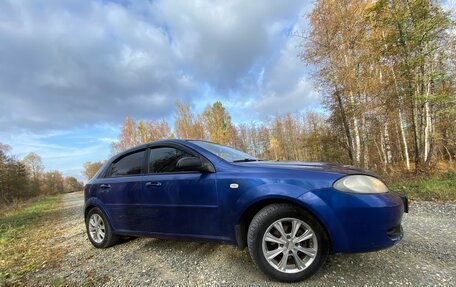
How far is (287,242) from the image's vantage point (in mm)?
2838

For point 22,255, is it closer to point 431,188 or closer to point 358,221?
point 358,221

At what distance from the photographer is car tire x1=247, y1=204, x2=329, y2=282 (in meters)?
2.76

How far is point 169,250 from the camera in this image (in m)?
4.17

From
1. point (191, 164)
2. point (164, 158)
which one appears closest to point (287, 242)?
point (191, 164)

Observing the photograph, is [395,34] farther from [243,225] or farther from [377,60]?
[243,225]

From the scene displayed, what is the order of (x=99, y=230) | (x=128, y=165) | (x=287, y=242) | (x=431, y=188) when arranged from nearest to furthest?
1. (x=287, y=242)
2. (x=128, y=165)
3. (x=99, y=230)
4. (x=431, y=188)

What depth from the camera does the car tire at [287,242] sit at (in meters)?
2.76

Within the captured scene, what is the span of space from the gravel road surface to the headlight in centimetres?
90

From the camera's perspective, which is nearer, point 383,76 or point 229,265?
point 229,265

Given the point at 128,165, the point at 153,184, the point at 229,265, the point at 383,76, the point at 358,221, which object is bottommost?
the point at 229,265

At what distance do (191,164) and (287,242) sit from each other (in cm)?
138

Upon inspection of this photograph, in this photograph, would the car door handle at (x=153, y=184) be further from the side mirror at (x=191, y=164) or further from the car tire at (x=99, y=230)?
the car tire at (x=99, y=230)

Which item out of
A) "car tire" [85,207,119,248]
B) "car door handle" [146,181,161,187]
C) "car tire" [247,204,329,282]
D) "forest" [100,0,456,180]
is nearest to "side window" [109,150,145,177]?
"car door handle" [146,181,161,187]

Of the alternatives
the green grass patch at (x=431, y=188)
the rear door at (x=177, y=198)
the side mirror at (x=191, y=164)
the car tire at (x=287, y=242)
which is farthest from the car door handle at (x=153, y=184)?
the green grass patch at (x=431, y=188)
